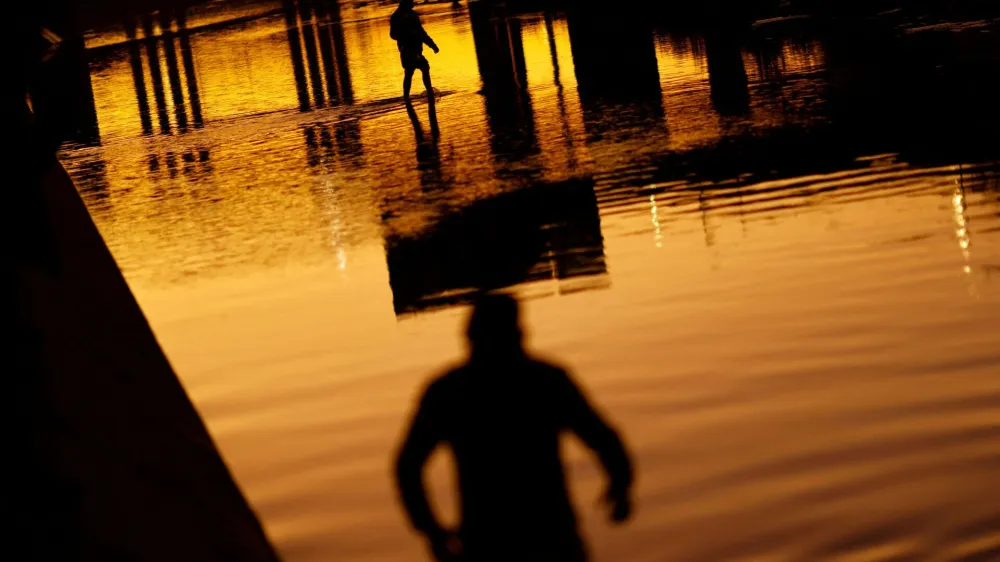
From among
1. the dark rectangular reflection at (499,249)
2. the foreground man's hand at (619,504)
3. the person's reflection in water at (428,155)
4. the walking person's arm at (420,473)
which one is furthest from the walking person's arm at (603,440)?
the person's reflection in water at (428,155)

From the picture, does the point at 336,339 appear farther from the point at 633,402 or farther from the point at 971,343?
the point at 971,343

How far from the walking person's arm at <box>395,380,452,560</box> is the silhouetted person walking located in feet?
70.7

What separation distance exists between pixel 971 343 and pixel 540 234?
16.8 ft

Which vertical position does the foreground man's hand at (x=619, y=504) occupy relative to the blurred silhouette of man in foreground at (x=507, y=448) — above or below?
below

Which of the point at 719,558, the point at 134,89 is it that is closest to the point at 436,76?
the point at 134,89

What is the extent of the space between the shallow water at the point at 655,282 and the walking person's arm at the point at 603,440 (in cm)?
177

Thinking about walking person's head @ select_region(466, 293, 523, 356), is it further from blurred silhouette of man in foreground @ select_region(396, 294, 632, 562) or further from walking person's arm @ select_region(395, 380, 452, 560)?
walking person's arm @ select_region(395, 380, 452, 560)

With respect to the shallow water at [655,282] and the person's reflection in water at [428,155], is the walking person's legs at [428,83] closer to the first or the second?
the shallow water at [655,282]

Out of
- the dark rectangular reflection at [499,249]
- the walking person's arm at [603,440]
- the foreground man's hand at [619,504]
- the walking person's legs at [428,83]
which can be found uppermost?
the walking person's legs at [428,83]

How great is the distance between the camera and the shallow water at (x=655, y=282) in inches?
300

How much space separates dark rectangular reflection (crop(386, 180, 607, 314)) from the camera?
1248 cm

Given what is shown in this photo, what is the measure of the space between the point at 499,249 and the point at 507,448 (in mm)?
8520

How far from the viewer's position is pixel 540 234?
1402 centimetres

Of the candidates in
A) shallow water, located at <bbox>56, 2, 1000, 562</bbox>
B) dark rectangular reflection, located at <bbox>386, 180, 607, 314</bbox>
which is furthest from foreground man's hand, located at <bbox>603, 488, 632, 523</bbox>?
dark rectangular reflection, located at <bbox>386, 180, 607, 314</bbox>
